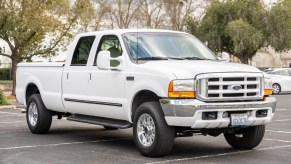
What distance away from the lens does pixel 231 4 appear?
49.5 metres

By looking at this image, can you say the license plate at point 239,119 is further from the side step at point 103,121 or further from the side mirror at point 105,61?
the side mirror at point 105,61

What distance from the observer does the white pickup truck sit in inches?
357

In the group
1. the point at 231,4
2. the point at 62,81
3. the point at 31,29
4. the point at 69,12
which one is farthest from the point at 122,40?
the point at 231,4

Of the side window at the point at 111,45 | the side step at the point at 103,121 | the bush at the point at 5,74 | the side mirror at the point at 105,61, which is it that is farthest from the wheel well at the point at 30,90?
the bush at the point at 5,74

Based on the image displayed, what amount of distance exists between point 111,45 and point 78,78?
38.0 inches

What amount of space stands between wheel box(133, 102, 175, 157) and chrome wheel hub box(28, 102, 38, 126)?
3.89m

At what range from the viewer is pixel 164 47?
10609mm

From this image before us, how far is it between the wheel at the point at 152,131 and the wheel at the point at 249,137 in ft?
5.48

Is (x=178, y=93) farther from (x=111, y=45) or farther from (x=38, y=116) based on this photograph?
(x=38, y=116)

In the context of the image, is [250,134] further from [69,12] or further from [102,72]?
[69,12]

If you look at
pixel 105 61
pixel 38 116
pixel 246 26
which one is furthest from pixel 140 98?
pixel 246 26

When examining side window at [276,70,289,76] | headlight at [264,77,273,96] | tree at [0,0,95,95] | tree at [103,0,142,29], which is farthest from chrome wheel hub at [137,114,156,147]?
tree at [103,0,142,29]

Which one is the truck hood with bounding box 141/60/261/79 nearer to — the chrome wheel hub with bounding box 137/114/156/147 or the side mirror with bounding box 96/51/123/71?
the side mirror with bounding box 96/51/123/71

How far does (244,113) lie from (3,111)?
498 inches
